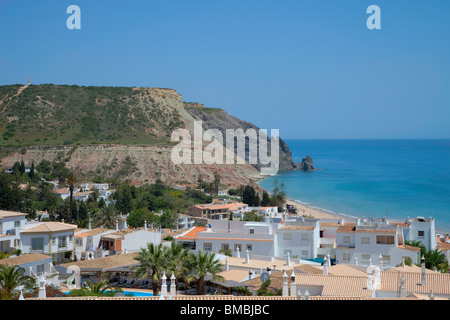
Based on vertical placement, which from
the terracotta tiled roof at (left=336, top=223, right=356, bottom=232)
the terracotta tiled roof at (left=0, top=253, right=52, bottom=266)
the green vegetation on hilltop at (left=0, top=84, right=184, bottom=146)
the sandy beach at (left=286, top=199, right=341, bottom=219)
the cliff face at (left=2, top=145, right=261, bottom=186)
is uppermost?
the green vegetation on hilltop at (left=0, top=84, right=184, bottom=146)

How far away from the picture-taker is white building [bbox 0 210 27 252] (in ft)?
83.7

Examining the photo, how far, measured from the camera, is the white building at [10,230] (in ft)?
83.7

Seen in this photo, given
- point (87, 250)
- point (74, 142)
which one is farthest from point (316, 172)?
point (87, 250)

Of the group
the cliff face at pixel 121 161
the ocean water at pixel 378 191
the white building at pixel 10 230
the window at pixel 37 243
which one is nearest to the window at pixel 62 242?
the window at pixel 37 243

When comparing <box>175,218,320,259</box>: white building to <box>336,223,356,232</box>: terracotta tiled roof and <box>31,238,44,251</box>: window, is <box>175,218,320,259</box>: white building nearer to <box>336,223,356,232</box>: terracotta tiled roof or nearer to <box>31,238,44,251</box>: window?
<box>336,223,356,232</box>: terracotta tiled roof

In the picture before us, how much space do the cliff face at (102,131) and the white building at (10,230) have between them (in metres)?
49.1

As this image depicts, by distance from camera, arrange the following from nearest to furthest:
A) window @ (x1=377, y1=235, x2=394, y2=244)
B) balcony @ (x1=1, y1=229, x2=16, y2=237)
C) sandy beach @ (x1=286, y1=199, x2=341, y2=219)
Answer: window @ (x1=377, y1=235, x2=394, y2=244), balcony @ (x1=1, y1=229, x2=16, y2=237), sandy beach @ (x1=286, y1=199, x2=341, y2=219)

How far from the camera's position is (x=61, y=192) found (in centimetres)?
5700

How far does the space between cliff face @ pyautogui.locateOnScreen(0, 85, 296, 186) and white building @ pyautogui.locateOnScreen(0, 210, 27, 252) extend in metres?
49.1

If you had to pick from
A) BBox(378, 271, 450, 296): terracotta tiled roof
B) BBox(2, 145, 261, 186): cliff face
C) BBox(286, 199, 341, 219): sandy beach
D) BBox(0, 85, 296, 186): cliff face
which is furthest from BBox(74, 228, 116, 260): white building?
BBox(0, 85, 296, 186): cliff face

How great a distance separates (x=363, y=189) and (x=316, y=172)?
142ft

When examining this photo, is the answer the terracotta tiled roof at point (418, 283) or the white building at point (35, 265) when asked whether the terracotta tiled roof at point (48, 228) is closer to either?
the white building at point (35, 265)

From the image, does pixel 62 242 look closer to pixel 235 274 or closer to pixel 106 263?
pixel 106 263
